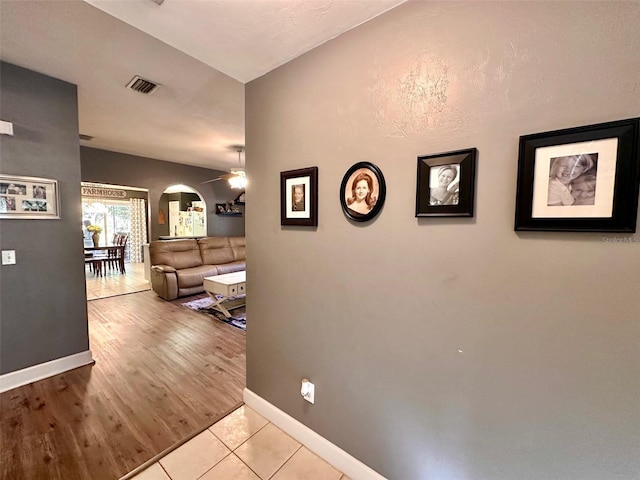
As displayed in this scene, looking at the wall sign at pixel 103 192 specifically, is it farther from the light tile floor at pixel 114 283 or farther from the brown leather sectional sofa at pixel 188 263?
the brown leather sectional sofa at pixel 188 263

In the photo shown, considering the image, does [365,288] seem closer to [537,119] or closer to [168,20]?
[537,119]

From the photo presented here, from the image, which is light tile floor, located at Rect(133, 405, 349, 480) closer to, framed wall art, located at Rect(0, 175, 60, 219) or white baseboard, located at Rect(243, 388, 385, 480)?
white baseboard, located at Rect(243, 388, 385, 480)

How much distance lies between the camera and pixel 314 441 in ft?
5.29

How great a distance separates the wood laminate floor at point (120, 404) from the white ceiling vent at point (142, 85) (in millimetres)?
2650

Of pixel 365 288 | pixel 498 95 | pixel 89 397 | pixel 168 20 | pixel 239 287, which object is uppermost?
pixel 168 20

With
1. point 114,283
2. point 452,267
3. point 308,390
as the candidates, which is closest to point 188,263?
point 114,283

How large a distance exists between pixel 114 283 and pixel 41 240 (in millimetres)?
4259

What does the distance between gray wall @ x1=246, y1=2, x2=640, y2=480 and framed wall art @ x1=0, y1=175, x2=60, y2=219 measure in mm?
2201

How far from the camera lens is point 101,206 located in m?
8.55

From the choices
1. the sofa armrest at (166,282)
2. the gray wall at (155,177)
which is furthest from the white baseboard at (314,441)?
the gray wall at (155,177)

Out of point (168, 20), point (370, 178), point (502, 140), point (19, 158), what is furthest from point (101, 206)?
point (502, 140)

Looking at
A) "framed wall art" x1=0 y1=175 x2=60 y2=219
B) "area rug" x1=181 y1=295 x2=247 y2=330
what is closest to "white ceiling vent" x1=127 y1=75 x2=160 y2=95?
"framed wall art" x1=0 y1=175 x2=60 y2=219

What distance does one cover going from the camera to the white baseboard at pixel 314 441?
4.67ft

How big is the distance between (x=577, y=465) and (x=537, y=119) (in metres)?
1.19
